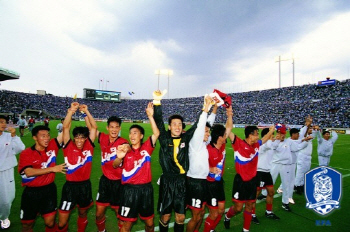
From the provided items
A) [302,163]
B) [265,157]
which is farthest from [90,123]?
[302,163]

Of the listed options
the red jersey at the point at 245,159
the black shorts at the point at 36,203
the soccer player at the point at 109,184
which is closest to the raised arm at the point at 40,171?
the black shorts at the point at 36,203

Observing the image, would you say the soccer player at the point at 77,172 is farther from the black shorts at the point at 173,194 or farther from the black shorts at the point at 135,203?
the black shorts at the point at 173,194

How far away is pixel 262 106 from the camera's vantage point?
5347 cm

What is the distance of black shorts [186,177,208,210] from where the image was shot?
11.7ft

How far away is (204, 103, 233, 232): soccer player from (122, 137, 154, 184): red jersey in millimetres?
1258

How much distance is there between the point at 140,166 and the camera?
336 cm

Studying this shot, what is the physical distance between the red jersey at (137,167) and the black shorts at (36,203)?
4.59 feet

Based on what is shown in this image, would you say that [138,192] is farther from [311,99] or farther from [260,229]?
[311,99]

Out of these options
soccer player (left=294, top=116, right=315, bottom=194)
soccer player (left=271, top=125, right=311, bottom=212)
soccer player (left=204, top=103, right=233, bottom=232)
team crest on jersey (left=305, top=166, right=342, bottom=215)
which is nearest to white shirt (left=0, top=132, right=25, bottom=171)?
soccer player (left=204, top=103, right=233, bottom=232)

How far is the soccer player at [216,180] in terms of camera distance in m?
3.87

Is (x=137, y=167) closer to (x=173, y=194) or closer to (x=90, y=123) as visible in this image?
(x=173, y=194)

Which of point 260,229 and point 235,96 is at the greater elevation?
point 235,96

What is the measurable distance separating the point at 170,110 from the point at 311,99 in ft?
138

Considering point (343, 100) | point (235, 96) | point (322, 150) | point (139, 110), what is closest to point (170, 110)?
point (139, 110)
